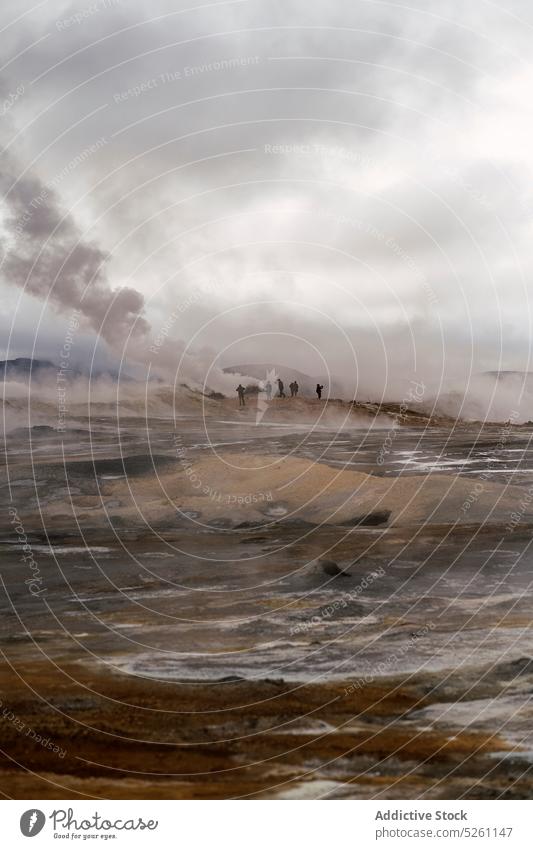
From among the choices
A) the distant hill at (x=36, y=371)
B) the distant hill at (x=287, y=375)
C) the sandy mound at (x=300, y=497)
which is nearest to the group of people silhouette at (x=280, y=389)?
the distant hill at (x=287, y=375)

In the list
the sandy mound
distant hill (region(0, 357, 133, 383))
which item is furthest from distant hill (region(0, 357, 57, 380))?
the sandy mound

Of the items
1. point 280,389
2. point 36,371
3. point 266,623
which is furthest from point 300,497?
point 36,371

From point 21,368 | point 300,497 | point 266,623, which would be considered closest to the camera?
point 266,623

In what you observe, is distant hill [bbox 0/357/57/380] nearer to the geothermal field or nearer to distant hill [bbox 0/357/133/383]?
distant hill [bbox 0/357/133/383]

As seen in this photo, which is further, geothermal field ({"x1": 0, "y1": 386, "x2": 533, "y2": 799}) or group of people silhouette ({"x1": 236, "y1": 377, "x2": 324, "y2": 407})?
group of people silhouette ({"x1": 236, "y1": 377, "x2": 324, "y2": 407})

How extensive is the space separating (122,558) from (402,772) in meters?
11.1

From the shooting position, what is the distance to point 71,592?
1716 cm

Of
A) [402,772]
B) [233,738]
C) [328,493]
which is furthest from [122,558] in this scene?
[402,772]

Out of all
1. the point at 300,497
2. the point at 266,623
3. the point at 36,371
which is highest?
the point at 36,371

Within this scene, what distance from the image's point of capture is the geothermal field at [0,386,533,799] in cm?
1030

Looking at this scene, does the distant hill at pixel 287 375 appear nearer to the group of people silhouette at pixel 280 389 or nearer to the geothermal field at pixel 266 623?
the group of people silhouette at pixel 280 389

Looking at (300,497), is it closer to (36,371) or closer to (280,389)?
(280,389)

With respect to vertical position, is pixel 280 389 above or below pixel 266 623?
above

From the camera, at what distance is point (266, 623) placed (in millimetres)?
15039
